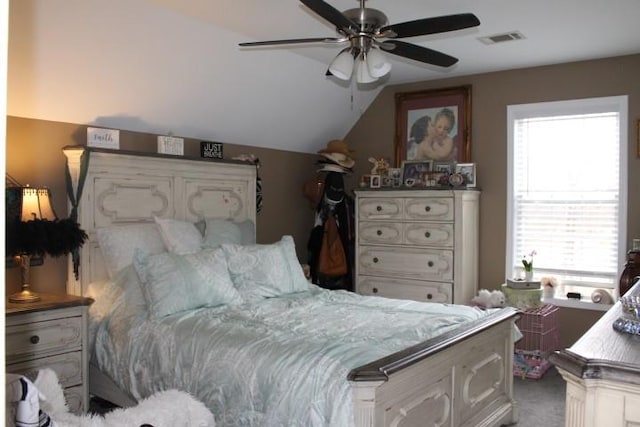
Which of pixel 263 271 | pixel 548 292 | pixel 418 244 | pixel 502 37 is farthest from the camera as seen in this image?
pixel 418 244

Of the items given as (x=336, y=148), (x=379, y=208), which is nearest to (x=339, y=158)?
(x=336, y=148)

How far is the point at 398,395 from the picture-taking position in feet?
7.65

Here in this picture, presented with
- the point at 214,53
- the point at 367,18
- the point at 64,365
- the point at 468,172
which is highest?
the point at 214,53

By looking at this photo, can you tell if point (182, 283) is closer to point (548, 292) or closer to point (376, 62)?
point (376, 62)

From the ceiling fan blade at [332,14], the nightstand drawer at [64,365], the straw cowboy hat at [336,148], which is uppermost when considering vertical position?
the ceiling fan blade at [332,14]

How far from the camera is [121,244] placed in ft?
11.5

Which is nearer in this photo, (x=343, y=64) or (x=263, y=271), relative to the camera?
(x=343, y=64)

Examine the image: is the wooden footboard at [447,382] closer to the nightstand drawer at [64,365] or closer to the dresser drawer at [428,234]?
the dresser drawer at [428,234]

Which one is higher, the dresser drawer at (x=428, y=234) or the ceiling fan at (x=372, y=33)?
the ceiling fan at (x=372, y=33)

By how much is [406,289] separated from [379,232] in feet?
1.91

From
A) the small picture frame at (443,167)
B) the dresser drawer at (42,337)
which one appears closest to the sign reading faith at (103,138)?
the dresser drawer at (42,337)

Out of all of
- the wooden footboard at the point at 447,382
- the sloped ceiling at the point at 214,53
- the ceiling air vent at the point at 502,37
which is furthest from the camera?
the ceiling air vent at the point at 502,37

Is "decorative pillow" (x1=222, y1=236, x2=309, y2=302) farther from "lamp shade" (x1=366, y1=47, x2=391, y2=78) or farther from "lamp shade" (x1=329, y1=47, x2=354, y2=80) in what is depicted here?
"lamp shade" (x1=366, y1=47, x2=391, y2=78)

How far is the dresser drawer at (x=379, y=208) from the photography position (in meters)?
4.98
